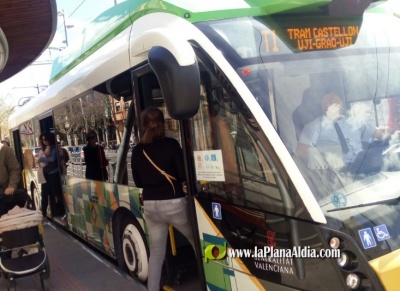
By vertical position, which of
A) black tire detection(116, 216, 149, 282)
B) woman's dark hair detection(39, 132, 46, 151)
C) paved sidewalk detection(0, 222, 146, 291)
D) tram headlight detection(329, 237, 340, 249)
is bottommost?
paved sidewalk detection(0, 222, 146, 291)

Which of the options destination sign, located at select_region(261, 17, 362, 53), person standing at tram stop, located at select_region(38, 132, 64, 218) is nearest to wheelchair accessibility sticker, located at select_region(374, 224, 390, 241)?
destination sign, located at select_region(261, 17, 362, 53)

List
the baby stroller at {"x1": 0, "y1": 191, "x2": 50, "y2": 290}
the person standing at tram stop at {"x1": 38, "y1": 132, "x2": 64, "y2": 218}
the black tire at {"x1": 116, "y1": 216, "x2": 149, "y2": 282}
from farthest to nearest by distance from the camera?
the person standing at tram stop at {"x1": 38, "y1": 132, "x2": 64, "y2": 218}, the baby stroller at {"x1": 0, "y1": 191, "x2": 50, "y2": 290}, the black tire at {"x1": 116, "y1": 216, "x2": 149, "y2": 282}

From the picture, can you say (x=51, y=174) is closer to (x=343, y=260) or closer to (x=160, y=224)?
(x=160, y=224)

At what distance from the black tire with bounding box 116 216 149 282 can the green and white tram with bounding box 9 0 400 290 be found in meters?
1.40

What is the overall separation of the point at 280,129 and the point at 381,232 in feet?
2.82

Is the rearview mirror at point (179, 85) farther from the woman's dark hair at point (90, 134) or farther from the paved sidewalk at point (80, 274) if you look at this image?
the woman's dark hair at point (90, 134)

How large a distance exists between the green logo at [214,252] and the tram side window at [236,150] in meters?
0.36

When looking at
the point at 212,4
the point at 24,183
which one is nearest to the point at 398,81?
the point at 212,4

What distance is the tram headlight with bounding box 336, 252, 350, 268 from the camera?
2893 millimetres

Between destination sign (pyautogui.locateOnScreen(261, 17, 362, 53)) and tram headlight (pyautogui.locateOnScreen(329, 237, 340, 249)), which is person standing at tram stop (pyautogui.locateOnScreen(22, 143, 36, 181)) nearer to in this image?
destination sign (pyautogui.locateOnScreen(261, 17, 362, 53))

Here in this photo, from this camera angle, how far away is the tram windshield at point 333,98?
3111mm

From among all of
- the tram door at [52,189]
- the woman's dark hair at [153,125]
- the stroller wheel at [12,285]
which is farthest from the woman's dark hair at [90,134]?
the tram door at [52,189]

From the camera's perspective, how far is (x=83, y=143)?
662 centimetres

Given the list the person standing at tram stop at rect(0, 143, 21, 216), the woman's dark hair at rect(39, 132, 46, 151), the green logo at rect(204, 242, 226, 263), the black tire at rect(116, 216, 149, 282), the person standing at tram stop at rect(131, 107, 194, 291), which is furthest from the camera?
the woman's dark hair at rect(39, 132, 46, 151)
